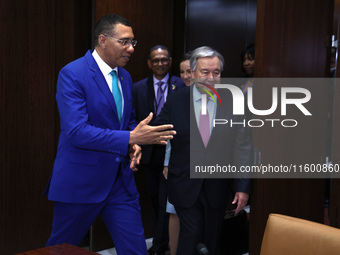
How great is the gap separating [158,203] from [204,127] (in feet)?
4.56

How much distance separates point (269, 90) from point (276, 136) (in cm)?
31

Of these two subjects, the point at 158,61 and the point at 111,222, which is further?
the point at 158,61

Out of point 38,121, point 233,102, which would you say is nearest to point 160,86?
point 38,121

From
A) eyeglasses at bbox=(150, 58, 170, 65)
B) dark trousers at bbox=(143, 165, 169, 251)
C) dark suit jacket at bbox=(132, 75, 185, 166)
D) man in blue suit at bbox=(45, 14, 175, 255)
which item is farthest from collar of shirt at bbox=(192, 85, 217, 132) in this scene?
eyeglasses at bbox=(150, 58, 170, 65)

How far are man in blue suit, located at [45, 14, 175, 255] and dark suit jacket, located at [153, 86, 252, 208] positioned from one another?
30 cm

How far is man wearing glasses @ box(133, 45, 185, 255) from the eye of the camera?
381cm

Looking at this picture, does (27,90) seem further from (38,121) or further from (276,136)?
(276,136)

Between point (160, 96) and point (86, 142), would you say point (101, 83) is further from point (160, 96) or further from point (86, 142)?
point (160, 96)

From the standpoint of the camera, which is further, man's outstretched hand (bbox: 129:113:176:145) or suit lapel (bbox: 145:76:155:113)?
suit lapel (bbox: 145:76:155:113)

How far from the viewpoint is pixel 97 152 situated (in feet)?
7.90

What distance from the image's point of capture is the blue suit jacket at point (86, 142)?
7.36 ft

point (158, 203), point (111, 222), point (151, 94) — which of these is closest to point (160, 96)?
point (151, 94)

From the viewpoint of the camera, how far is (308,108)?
296cm

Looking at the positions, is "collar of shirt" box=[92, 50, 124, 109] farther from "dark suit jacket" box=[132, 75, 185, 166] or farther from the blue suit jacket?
"dark suit jacket" box=[132, 75, 185, 166]
